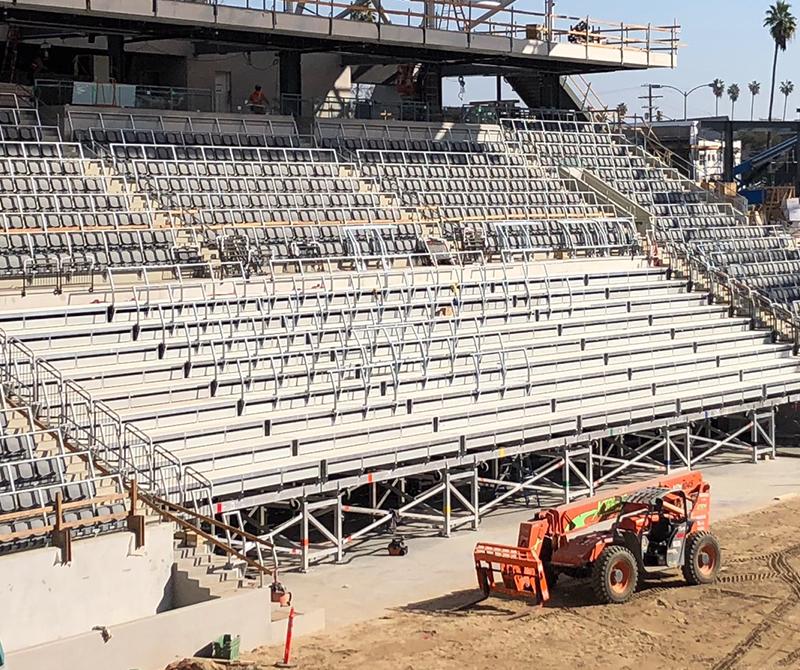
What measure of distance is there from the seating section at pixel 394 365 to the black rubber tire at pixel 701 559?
4032 millimetres

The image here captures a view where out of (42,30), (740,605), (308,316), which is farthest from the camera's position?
(42,30)

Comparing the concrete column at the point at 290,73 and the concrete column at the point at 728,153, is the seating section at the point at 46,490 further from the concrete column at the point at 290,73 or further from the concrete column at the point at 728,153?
the concrete column at the point at 728,153

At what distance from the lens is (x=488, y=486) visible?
914 inches

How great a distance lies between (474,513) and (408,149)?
13.3 metres

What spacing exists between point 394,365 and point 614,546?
18.9ft

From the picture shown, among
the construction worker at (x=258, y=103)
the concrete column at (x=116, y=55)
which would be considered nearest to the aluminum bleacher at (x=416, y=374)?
the construction worker at (x=258, y=103)

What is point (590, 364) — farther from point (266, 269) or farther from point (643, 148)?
point (643, 148)

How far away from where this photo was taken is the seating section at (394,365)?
1830cm

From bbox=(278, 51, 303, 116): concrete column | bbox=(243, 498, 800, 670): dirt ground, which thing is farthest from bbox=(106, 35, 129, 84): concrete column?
bbox=(243, 498, 800, 670): dirt ground

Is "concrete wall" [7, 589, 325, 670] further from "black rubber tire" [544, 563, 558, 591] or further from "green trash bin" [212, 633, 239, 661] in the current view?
"black rubber tire" [544, 563, 558, 591]

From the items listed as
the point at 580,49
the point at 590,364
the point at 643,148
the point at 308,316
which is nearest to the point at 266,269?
the point at 308,316

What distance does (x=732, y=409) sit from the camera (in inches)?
1013

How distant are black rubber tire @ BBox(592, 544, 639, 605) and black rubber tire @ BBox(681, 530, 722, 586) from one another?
0.92 meters

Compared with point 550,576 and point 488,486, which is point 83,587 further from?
point 488,486
